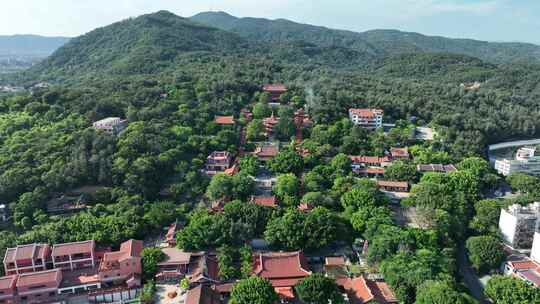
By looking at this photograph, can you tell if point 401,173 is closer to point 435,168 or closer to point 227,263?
point 435,168

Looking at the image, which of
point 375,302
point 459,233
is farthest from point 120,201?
point 459,233

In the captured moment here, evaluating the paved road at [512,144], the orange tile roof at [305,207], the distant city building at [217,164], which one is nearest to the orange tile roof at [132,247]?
→ the orange tile roof at [305,207]

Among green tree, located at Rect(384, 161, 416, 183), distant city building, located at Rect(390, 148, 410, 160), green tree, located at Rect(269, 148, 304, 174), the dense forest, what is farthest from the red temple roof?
green tree, located at Rect(384, 161, 416, 183)

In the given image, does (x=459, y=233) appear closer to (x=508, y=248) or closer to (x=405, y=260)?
(x=508, y=248)

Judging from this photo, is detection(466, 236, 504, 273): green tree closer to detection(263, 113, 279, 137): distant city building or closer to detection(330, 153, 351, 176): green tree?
detection(330, 153, 351, 176): green tree

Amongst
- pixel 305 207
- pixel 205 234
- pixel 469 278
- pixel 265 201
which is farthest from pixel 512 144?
pixel 205 234
